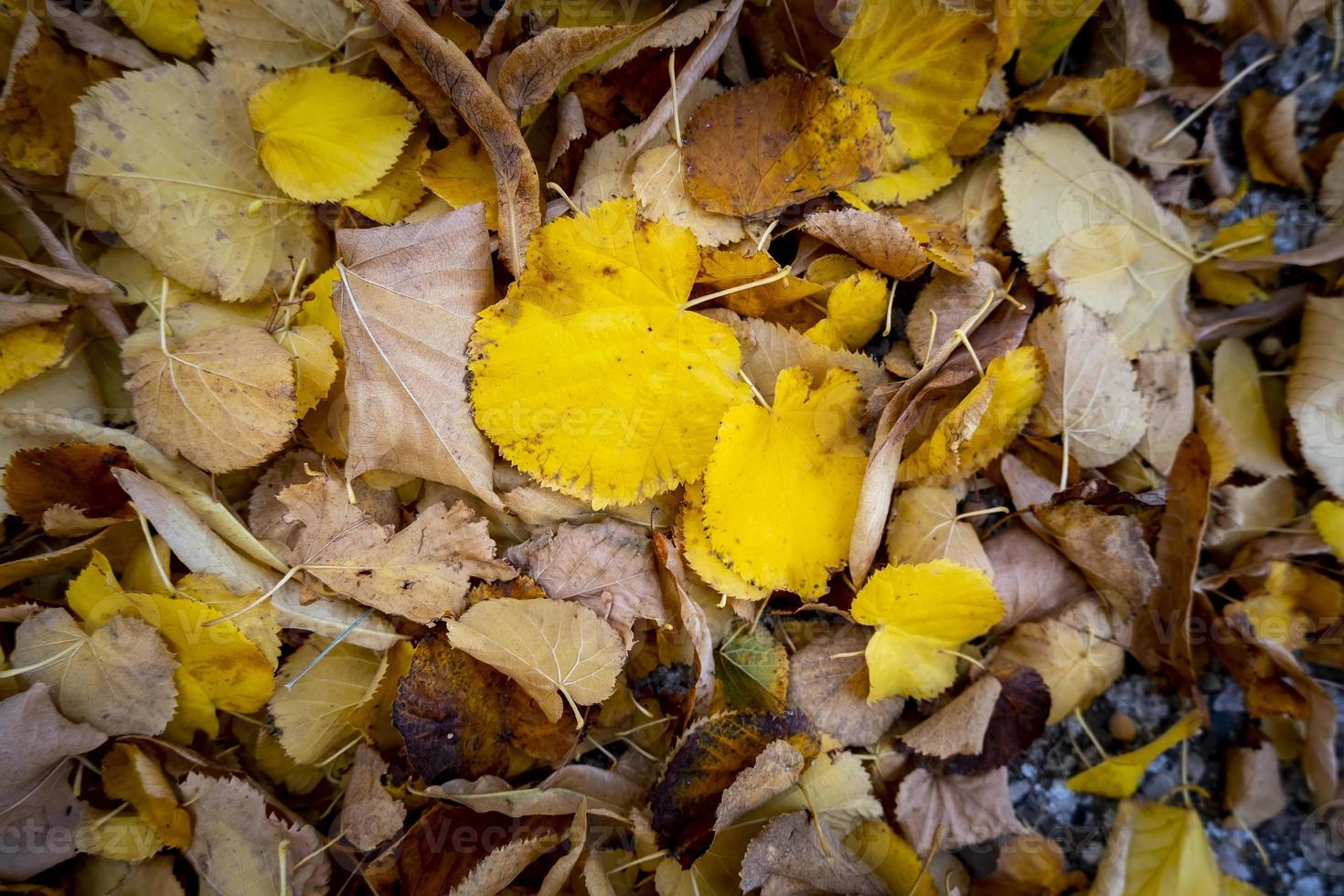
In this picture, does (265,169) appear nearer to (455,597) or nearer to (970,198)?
(455,597)

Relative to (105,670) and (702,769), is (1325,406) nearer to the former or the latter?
(702,769)

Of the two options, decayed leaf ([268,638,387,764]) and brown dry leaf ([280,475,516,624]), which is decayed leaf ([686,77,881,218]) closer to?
brown dry leaf ([280,475,516,624])

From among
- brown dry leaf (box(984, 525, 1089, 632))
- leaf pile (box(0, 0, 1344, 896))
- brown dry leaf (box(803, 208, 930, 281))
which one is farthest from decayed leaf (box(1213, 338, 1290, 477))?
brown dry leaf (box(803, 208, 930, 281))

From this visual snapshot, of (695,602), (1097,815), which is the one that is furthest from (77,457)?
(1097,815)

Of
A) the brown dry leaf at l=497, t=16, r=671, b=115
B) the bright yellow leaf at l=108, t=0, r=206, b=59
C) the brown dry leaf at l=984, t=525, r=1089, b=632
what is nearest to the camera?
the brown dry leaf at l=497, t=16, r=671, b=115

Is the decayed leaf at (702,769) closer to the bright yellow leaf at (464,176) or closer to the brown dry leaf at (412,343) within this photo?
the brown dry leaf at (412,343)

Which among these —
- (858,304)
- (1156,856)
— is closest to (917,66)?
(858,304)

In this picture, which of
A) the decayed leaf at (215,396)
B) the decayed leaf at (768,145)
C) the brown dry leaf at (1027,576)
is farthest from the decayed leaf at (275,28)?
the brown dry leaf at (1027,576)
